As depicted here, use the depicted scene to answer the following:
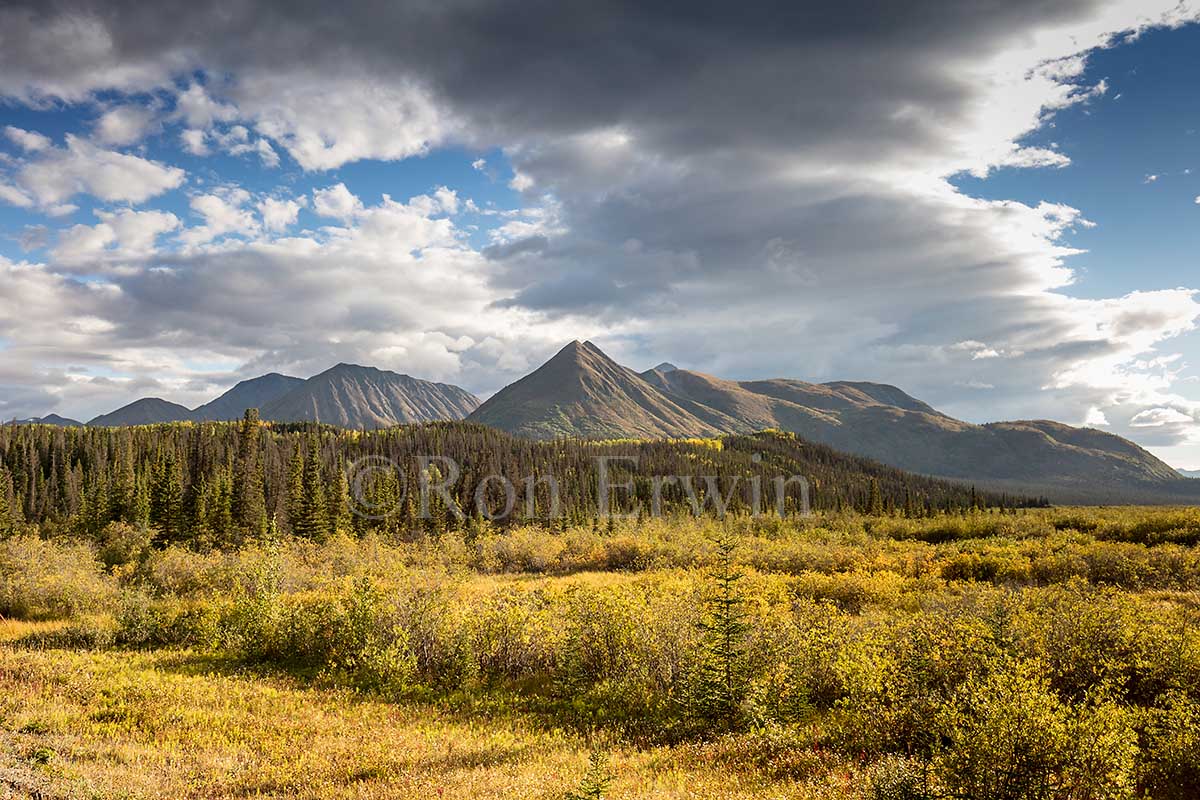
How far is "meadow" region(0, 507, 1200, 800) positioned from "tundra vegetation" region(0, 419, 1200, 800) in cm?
7

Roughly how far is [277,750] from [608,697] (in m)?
9.01

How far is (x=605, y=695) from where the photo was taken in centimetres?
1845

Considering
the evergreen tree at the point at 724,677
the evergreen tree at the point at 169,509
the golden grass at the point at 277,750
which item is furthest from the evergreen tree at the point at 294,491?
the evergreen tree at the point at 724,677

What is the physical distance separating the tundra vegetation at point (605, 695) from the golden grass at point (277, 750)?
8 cm

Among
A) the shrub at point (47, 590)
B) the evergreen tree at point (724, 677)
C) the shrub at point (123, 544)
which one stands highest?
the evergreen tree at point (724, 677)

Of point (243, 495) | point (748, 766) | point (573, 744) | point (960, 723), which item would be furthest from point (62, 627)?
point (243, 495)

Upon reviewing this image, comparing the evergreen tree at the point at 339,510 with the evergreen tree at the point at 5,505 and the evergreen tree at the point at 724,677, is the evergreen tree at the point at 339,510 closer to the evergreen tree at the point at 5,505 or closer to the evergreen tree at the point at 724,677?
the evergreen tree at the point at 5,505

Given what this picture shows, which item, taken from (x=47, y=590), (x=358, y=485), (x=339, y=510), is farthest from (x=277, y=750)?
(x=358, y=485)

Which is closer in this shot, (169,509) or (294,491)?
(169,509)

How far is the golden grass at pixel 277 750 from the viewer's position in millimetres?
11695

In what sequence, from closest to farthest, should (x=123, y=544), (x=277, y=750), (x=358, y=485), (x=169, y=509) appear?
(x=277, y=750), (x=123, y=544), (x=169, y=509), (x=358, y=485)

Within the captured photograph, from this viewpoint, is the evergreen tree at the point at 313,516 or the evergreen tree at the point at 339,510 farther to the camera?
the evergreen tree at the point at 339,510

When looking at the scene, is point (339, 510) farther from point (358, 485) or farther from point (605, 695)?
point (605, 695)

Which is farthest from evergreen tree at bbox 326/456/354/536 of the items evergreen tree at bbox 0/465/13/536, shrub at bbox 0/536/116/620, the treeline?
shrub at bbox 0/536/116/620
